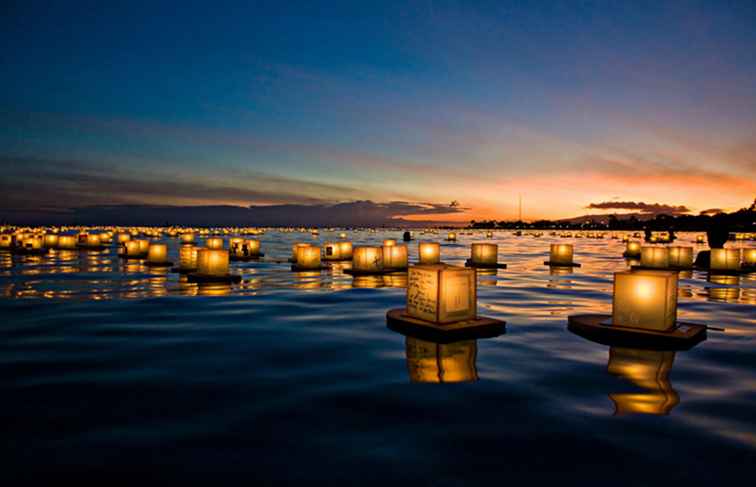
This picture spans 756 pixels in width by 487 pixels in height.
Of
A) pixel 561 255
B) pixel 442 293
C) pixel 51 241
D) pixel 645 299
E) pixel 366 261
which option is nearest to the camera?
pixel 645 299

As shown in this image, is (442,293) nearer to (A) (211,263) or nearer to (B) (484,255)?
(A) (211,263)

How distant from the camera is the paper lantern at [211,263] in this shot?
26.8 metres

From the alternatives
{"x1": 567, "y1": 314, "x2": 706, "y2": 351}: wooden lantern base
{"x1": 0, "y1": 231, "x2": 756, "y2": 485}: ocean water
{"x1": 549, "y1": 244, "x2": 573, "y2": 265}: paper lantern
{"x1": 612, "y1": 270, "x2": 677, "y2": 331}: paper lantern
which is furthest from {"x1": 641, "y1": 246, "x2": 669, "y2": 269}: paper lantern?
{"x1": 612, "y1": 270, "x2": 677, "y2": 331}: paper lantern

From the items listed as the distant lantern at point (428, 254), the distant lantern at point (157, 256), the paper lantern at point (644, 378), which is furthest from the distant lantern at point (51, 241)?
the paper lantern at point (644, 378)

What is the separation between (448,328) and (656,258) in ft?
92.3

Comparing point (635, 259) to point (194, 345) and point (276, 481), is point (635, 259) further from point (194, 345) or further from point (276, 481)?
point (276, 481)

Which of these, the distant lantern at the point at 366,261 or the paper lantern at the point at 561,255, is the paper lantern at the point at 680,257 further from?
the distant lantern at the point at 366,261

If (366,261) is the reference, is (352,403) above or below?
below

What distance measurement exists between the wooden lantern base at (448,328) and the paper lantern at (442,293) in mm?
239

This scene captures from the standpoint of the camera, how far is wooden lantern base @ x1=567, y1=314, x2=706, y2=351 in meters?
13.0

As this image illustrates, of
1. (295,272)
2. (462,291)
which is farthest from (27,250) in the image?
(462,291)

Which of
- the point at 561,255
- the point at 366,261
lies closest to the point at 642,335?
the point at 366,261

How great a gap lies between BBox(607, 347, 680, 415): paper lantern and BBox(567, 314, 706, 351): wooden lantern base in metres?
0.47

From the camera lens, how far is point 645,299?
1363cm
